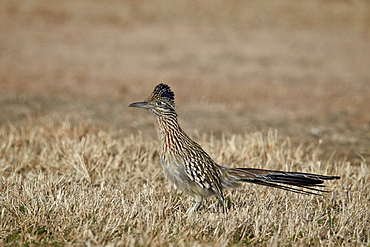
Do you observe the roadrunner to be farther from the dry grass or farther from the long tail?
the dry grass

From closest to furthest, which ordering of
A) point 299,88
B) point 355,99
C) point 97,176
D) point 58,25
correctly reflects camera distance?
point 97,176 < point 355,99 < point 299,88 < point 58,25

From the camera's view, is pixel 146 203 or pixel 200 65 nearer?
pixel 146 203

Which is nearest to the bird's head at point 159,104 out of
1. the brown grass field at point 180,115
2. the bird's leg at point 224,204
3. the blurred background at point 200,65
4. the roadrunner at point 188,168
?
the roadrunner at point 188,168

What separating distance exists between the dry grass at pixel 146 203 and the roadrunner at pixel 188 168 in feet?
0.75

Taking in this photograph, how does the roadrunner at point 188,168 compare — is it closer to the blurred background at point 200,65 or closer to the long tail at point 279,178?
the long tail at point 279,178

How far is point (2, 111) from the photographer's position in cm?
1091

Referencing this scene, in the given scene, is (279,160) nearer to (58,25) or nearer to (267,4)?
(58,25)

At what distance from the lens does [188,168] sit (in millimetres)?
5035

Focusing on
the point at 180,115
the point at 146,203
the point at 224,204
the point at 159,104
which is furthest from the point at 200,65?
the point at 224,204

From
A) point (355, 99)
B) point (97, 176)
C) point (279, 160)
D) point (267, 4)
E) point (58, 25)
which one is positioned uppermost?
point (267, 4)

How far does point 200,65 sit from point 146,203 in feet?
42.0

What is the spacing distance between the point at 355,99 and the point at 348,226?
30.9 feet

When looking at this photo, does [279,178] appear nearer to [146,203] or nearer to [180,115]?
[146,203]

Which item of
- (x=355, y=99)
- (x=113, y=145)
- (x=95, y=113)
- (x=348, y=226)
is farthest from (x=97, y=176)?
(x=355, y=99)
